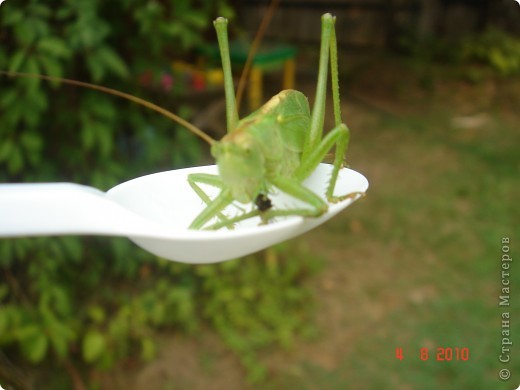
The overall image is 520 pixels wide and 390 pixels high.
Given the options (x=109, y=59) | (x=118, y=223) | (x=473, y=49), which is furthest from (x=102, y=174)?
(x=473, y=49)

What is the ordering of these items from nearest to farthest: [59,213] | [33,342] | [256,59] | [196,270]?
[59,213] → [33,342] → [196,270] → [256,59]

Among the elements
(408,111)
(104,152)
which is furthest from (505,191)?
(104,152)

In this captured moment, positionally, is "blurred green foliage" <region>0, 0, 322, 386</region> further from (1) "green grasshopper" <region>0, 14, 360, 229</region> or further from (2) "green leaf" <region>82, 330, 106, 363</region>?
(1) "green grasshopper" <region>0, 14, 360, 229</region>

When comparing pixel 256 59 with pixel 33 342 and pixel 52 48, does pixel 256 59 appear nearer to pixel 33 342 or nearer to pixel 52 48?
pixel 52 48

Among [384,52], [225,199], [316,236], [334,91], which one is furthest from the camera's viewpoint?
[384,52]

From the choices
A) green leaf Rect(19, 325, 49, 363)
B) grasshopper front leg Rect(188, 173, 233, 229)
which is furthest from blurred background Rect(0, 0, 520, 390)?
grasshopper front leg Rect(188, 173, 233, 229)

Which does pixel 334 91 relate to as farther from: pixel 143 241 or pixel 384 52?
pixel 384 52
